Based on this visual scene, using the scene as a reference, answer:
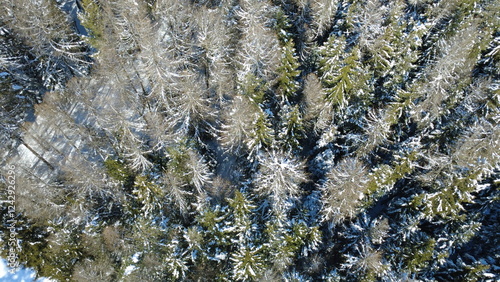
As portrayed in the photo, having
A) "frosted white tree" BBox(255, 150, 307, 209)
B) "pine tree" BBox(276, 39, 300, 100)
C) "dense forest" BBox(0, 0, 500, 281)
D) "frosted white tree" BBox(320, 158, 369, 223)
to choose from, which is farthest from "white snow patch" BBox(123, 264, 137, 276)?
"pine tree" BBox(276, 39, 300, 100)

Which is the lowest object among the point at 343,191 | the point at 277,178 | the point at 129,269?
the point at 129,269

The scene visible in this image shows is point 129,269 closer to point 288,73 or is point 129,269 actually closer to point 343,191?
point 343,191

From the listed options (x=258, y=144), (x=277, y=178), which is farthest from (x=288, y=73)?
(x=277, y=178)

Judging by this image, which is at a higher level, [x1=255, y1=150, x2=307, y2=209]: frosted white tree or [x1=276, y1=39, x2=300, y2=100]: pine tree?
[x1=276, y1=39, x2=300, y2=100]: pine tree

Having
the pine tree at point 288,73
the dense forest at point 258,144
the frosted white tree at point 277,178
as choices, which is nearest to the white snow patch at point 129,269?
the dense forest at point 258,144

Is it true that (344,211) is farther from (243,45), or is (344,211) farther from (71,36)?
(71,36)

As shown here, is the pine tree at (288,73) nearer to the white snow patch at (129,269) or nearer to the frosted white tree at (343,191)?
the frosted white tree at (343,191)

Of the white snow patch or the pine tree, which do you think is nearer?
the white snow patch

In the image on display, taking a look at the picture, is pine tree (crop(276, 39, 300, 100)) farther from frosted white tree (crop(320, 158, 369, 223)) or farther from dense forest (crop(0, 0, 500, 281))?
frosted white tree (crop(320, 158, 369, 223))
